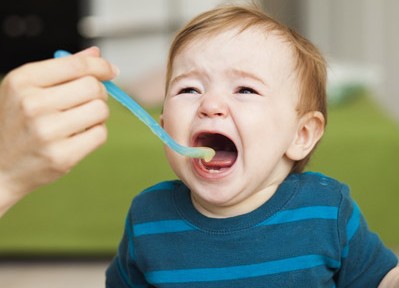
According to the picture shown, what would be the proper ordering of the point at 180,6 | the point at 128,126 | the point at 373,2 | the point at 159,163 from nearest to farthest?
1. the point at 159,163
2. the point at 128,126
3. the point at 373,2
4. the point at 180,6

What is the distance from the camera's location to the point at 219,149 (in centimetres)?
118

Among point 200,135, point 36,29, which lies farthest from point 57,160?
point 36,29

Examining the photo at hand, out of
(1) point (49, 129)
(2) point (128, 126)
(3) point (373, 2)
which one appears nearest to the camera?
(1) point (49, 129)

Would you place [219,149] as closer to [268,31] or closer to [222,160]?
[222,160]

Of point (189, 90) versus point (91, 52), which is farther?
point (189, 90)

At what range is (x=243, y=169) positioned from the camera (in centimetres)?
113

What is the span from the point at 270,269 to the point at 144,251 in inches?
8.0

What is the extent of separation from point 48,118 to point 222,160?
32cm

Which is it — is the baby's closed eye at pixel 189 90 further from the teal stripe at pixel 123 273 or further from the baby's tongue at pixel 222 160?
the teal stripe at pixel 123 273

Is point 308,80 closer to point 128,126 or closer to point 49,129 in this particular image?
point 49,129

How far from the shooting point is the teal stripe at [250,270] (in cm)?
114

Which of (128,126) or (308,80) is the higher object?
(308,80)

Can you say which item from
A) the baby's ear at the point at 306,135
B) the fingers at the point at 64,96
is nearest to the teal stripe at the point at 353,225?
the baby's ear at the point at 306,135

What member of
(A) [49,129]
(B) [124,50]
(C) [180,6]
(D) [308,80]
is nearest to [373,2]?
(C) [180,6]
